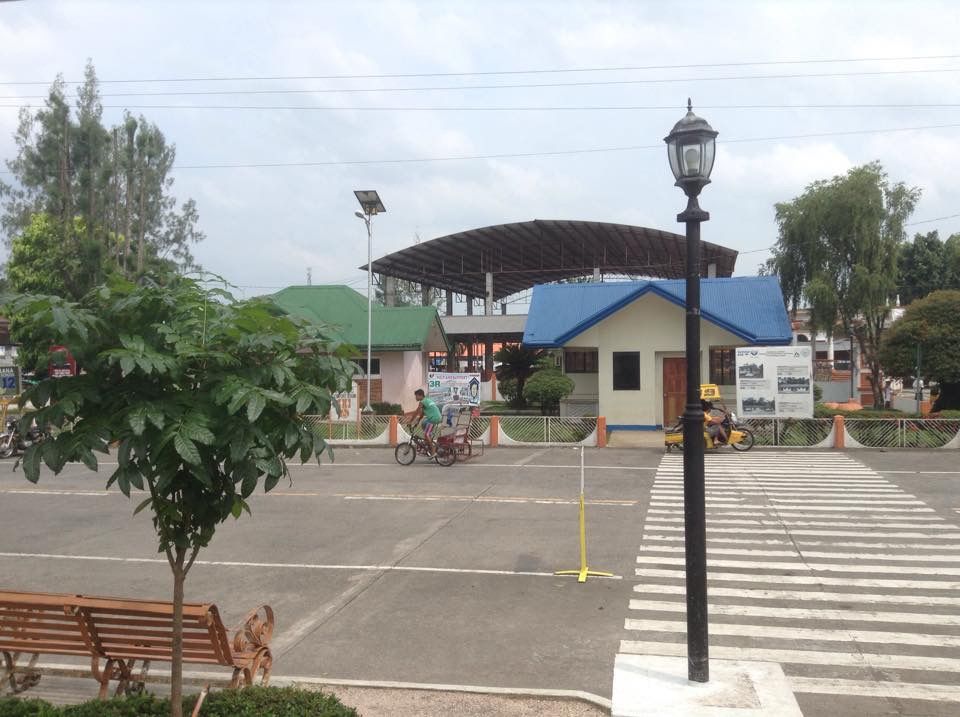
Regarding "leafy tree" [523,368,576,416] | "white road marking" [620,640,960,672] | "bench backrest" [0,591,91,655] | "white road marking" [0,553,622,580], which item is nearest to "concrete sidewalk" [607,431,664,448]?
"leafy tree" [523,368,576,416]

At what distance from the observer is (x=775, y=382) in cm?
2266

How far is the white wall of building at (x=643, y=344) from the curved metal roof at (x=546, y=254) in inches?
758

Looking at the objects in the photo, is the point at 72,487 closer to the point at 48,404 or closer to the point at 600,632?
the point at 600,632

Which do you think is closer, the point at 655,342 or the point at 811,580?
the point at 811,580

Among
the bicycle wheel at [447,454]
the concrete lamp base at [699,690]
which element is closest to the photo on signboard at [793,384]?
the bicycle wheel at [447,454]

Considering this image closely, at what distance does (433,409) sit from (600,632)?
41.0ft

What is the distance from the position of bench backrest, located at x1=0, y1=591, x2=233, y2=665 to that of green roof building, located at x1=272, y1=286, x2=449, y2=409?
28.1 m

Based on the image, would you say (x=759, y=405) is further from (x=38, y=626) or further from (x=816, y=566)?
(x=38, y=626)

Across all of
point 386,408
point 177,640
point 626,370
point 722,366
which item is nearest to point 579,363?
point 626,370

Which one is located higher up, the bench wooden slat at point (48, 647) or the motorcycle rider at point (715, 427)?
the motorcycle rider at point (715, 427)

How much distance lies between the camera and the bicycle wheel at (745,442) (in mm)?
21672

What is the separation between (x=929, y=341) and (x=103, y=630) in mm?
27020

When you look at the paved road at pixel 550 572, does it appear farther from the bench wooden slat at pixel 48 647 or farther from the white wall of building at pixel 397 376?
the white wall of building at pixel 397 376

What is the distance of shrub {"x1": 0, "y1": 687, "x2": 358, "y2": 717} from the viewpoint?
4703 mm
